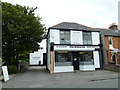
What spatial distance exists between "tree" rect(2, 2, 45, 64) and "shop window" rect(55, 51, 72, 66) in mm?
3987

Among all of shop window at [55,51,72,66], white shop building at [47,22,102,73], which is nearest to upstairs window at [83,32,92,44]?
white shop building at [47,22,102,73]

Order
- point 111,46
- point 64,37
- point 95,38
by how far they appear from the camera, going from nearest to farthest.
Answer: point 64,37, point 95,38, point 111,46

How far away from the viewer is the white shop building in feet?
51.1

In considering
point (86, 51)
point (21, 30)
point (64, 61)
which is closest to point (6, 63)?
point (21, 30)

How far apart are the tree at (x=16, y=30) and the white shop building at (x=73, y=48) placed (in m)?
2.63

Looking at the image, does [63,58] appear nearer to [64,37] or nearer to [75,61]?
[75,61]

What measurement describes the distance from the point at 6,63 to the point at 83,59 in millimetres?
11506

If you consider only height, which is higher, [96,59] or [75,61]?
[96,59]

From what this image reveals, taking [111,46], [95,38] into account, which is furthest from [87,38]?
[111,46]

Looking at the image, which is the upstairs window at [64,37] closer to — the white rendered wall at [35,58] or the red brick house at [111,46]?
the red brick house at [111,46]

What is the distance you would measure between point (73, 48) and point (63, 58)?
2034 mm

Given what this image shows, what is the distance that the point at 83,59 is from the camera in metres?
17.0

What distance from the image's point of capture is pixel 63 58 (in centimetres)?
1608

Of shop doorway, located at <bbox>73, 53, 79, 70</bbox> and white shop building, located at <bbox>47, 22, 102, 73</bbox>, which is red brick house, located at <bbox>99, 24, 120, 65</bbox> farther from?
shop doorway, located at <bbox>73, 53, 79, 70</bbox>
